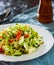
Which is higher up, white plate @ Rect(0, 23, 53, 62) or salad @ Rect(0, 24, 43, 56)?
salad @ Rect(0, 24, 43, 56)

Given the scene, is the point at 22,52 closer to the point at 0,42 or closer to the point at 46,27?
the point at 0,42

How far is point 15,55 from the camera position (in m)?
0.75

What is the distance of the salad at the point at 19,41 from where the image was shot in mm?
766

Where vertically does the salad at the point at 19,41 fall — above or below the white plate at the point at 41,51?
above

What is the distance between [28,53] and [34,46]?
49 millimetres

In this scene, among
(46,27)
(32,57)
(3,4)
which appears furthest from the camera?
(3,4)

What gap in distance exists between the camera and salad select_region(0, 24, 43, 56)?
77 cm

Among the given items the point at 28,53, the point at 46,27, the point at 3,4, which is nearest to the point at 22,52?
the point at 28,53

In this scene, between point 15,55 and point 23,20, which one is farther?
point 23,20

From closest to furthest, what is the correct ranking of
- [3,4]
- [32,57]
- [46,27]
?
[32,57] → [46,27] → [3,4]

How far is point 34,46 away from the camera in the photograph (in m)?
0.80

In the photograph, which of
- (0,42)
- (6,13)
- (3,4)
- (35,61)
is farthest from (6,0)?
(35,61)

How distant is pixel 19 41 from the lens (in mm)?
783

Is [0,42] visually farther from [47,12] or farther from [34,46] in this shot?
[47,12]
